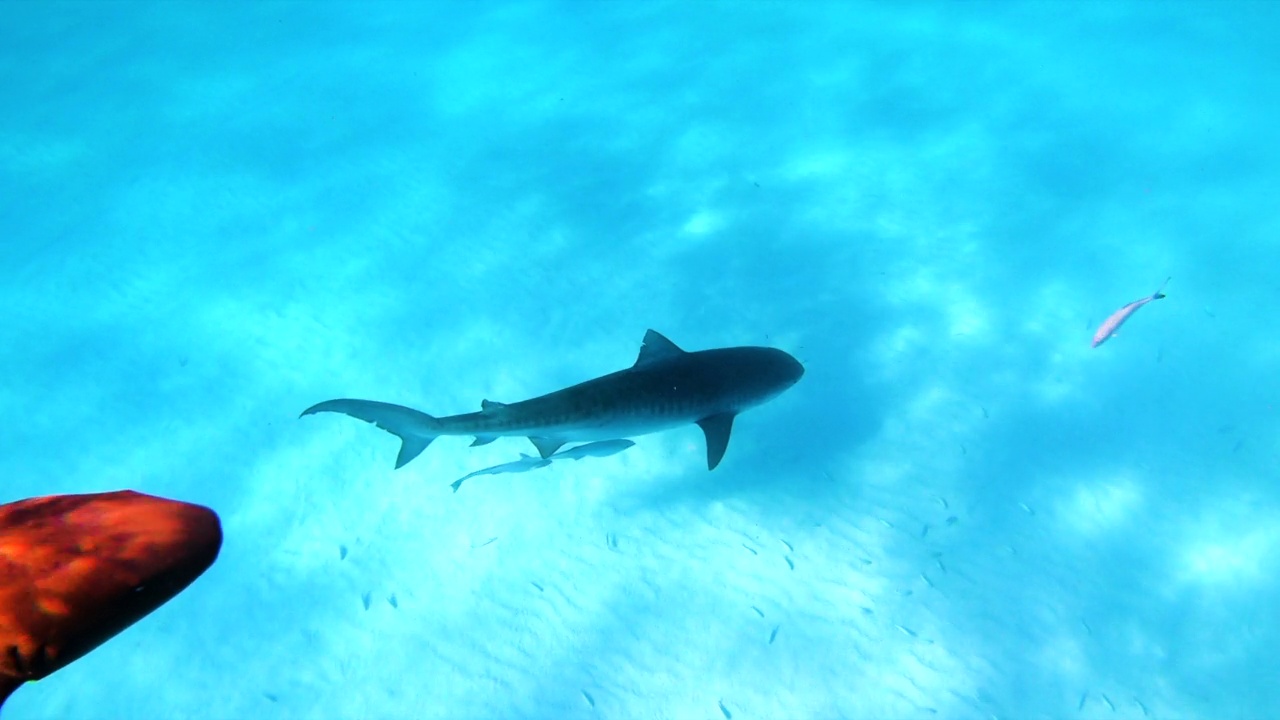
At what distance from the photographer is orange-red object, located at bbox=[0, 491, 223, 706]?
4.34 ft

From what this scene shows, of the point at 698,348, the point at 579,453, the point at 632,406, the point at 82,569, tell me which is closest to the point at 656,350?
the point at 632,406

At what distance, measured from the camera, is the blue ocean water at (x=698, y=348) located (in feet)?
19.4

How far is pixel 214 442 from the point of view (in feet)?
26.5

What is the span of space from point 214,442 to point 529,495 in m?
4.47

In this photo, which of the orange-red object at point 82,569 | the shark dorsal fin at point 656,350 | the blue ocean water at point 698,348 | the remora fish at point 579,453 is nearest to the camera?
the orange-red object at point 82,569

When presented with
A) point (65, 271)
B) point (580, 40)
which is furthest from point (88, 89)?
point (580, 40)

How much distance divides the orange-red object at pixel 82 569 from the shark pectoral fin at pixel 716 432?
4.37m

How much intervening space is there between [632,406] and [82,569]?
4.03m

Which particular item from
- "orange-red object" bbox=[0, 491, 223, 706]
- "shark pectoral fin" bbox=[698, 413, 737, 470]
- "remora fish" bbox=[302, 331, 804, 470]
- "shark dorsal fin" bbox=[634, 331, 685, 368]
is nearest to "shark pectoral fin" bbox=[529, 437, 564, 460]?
"remora fish" bbox=[302, 331, 804, 470]

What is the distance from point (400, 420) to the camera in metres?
5.08

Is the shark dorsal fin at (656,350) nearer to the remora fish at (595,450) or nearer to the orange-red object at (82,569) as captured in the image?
the remora fish at (595,450)

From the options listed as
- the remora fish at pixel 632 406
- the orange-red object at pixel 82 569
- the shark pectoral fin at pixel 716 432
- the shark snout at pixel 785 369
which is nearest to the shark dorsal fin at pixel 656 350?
the remora fish at pixel 632 406

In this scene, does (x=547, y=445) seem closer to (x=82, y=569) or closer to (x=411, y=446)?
(x=411, y=446)

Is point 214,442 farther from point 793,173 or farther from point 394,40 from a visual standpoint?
point 394,40
